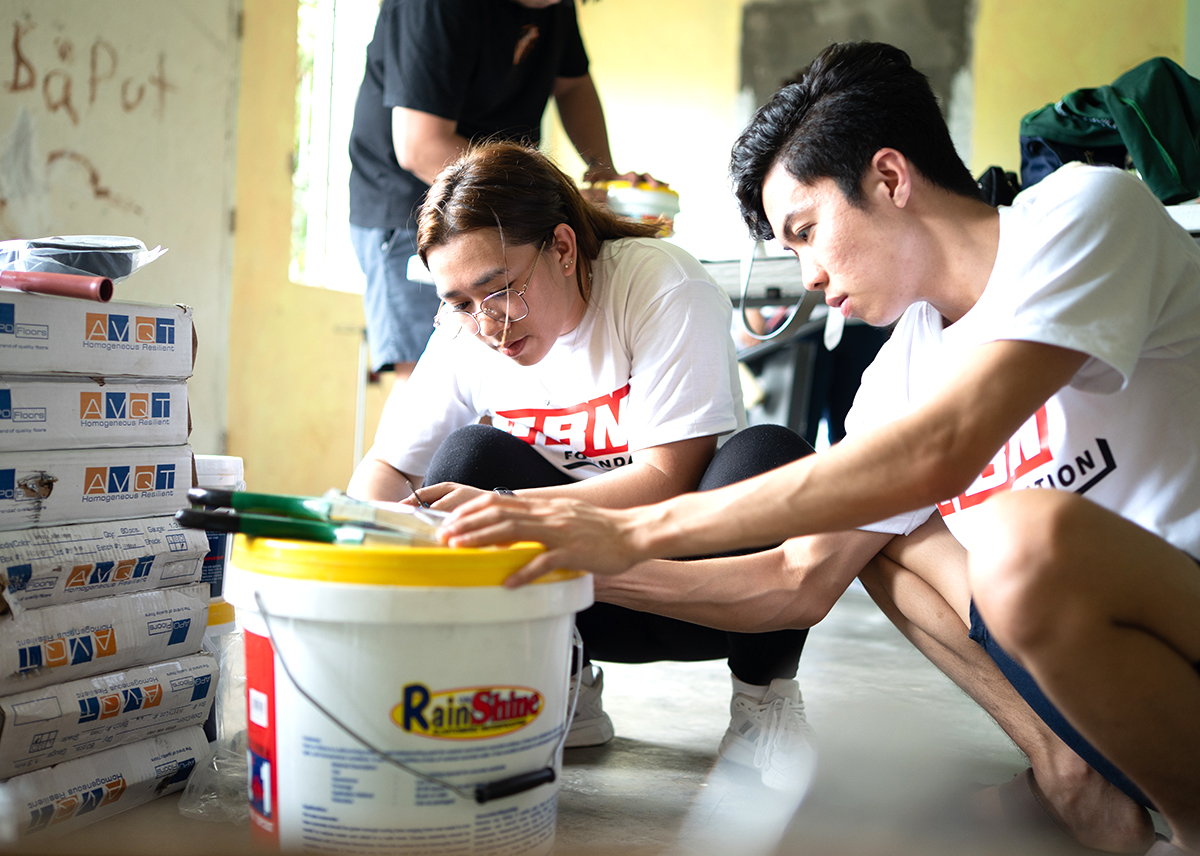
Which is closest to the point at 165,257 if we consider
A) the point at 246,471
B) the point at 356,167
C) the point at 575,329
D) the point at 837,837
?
the point at 246,471

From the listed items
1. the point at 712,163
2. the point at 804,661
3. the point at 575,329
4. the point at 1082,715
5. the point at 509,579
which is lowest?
the point at 804,661

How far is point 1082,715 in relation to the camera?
2.77 feet

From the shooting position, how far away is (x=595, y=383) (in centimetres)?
141

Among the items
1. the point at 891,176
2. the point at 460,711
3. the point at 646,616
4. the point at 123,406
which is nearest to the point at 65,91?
the point at 123,406

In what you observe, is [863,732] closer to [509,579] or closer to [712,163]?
[509,579]

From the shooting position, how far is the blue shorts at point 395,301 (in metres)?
2.02

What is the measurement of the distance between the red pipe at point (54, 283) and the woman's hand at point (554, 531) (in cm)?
47

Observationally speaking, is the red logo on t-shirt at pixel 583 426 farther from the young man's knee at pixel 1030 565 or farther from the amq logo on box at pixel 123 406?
the young man's knee at pixel 1030 565

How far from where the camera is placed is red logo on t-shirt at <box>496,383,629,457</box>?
55.0 inches

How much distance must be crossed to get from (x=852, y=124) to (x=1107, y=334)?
39cm

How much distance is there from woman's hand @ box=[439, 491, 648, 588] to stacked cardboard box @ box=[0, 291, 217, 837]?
466 mm

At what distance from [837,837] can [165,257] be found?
113 inches

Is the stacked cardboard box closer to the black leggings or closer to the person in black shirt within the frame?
the black leggings

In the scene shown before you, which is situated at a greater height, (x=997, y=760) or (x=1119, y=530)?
(x=1119, y=530)
